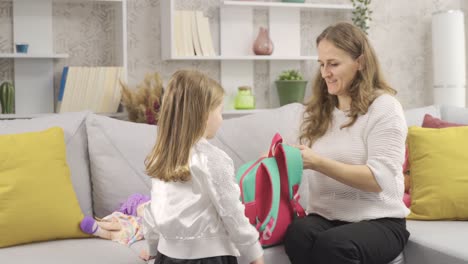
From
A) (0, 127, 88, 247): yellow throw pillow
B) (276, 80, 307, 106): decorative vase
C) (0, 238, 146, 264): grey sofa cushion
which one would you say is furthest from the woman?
(276, 80, 307, 106): decorative vase

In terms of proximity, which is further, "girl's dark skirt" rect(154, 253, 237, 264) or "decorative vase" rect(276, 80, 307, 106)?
"decorative vase" rect(276, 80, 307, 106)

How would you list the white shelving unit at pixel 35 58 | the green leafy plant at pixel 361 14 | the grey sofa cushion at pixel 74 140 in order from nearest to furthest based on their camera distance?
the grey sofa cushion at pixel 74 140
the white shelving unit at pixel 35 58
the green leafy plant at pixel 361 14

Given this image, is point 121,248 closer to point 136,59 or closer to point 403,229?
point 403,229

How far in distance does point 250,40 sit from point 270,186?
2022mm

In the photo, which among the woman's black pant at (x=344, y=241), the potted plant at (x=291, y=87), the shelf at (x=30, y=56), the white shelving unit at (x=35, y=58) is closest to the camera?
the woman's black pant at (x=344, y=241)

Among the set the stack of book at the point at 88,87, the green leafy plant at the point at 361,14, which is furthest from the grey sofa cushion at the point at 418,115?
the stack of book at the point at 88,87

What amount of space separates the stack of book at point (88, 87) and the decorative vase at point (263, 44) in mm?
896

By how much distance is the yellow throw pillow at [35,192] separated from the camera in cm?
201

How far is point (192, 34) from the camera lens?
3555 millimetres

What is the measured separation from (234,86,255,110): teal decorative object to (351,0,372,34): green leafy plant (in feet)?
2.83

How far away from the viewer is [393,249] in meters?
1.97

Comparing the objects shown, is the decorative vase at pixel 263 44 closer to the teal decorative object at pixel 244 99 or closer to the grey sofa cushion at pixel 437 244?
the teal decorative object at pixel 244 99

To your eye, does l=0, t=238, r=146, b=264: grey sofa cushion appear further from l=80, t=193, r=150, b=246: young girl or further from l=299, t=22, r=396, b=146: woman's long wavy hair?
l=299, t=22, r=396, b=146: woman's long wavy hair

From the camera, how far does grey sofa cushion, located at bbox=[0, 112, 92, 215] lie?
230 centimetres
